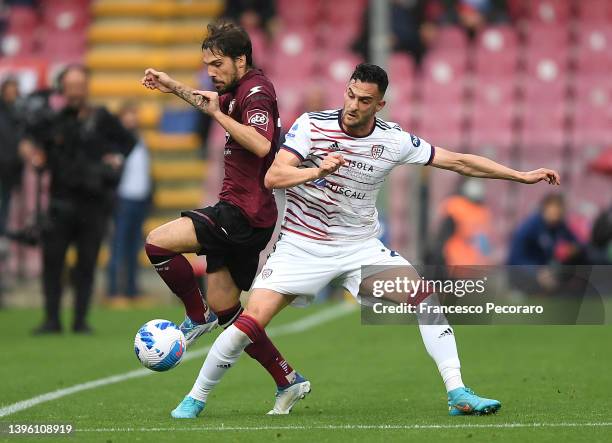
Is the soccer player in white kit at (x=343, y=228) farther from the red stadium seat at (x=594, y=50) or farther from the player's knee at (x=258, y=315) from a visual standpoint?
the red stadium seat at (x=594, y=50)

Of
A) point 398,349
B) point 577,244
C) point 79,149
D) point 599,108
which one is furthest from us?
point 599,108

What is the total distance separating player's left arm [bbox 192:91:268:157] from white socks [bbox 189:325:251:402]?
0.97 metres

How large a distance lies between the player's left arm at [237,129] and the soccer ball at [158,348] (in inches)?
44.2

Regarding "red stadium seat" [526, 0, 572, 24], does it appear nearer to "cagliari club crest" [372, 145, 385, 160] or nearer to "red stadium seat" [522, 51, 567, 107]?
"red stadium seat" [522, 51, 567, 107]

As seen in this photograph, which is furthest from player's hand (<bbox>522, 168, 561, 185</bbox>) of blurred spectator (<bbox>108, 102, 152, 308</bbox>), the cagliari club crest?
blurred spectator (<bbox>108, 102, 152, 308</bbox>)

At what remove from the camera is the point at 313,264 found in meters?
7.29

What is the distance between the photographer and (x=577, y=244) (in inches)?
613

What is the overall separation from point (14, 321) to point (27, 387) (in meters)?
5.34

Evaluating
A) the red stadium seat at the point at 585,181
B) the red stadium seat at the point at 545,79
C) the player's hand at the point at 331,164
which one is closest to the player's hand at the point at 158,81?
the player's hand at the point at 331,164

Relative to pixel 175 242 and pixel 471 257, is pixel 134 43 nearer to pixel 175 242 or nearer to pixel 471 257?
pixel 471 257

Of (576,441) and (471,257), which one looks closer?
(576,441)

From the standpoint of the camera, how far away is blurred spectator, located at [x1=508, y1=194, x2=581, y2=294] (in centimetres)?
1545

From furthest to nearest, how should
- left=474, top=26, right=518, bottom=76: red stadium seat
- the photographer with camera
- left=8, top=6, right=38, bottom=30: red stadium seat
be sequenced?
1. left=8, top=6, right=38, bottom=30: red stadium seat
2. left=474, top=26, right=518, bottom=76: red stadium seat
3. the photographer with camera

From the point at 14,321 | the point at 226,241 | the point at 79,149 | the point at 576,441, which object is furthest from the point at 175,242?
the point at 14,321
